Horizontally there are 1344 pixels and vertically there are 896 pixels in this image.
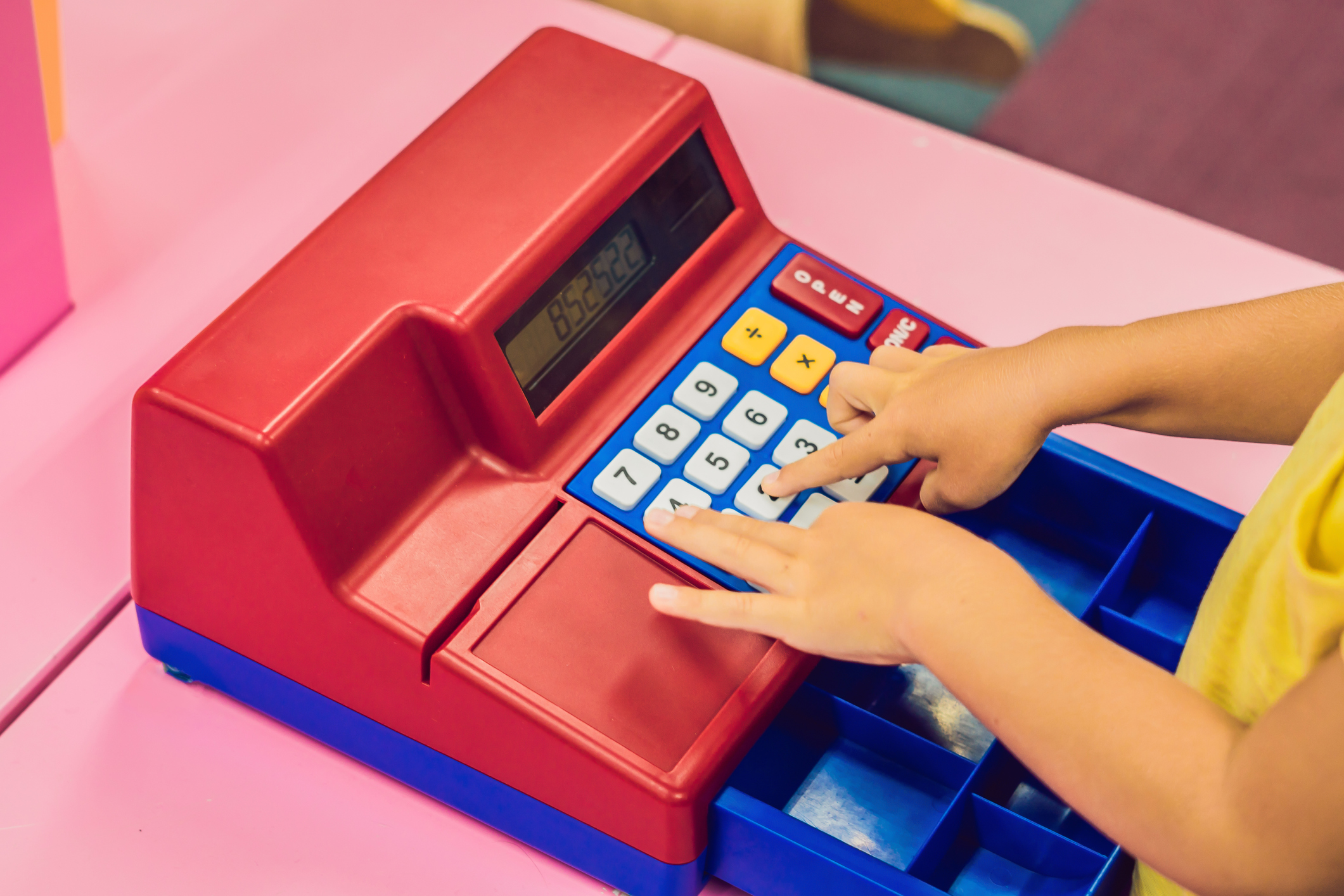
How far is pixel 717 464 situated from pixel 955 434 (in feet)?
0.37

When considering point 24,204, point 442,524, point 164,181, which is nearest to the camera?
point 442,524

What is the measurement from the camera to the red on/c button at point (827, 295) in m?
0.66

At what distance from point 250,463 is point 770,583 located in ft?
0.73

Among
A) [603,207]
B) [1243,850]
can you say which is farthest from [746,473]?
[1243,850]

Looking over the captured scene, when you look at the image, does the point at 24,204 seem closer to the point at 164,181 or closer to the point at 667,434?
the point at 164,181

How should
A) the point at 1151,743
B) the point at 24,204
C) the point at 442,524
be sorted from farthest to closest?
the point at 24,204 → the point at 442,524 → the point at 1151,743

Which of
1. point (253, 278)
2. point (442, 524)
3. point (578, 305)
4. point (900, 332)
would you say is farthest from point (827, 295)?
point (253, 278)

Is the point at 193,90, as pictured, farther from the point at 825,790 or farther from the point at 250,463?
the point at 825,790

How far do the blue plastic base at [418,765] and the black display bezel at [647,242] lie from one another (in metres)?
0.17

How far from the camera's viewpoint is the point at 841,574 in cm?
52

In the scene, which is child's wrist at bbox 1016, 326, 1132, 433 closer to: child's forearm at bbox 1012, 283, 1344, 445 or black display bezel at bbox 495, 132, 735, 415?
child's forearm at bbox 1012, 283, 1344, 445

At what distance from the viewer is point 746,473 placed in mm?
606

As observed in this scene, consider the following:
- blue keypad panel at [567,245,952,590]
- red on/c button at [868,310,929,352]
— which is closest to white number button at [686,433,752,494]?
blue keypad panel at [567,245,952,590]

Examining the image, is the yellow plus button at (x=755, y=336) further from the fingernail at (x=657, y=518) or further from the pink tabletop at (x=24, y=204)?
the pink tabletop at (x=24, y=204)
